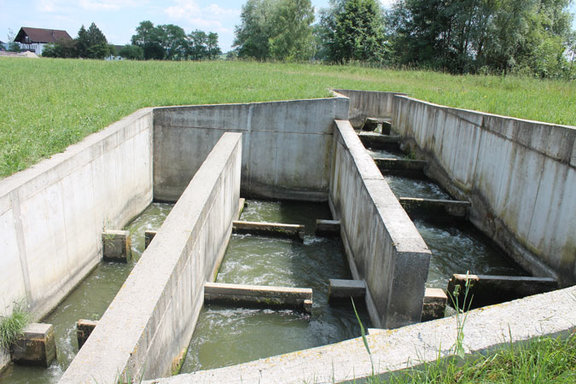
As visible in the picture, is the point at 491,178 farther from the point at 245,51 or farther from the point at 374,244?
the point at 245,51

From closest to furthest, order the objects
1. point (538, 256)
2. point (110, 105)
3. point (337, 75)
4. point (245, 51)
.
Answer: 1. point (538, 256)
2. point (110, 105)
3. point (337, 75)
4. point (245, 51)

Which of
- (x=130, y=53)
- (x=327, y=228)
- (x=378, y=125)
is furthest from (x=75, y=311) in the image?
(x=130, y=53)

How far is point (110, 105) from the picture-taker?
1109 centimetres

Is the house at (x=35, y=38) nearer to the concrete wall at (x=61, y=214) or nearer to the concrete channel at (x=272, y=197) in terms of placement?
the concrete channel at (x=272, y=197)

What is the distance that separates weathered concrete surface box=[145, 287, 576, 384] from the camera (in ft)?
8.39

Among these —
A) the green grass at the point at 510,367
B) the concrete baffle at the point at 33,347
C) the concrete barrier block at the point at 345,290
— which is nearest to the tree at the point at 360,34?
the concrete barrier block at the point at 345,290

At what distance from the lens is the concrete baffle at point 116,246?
8203mm

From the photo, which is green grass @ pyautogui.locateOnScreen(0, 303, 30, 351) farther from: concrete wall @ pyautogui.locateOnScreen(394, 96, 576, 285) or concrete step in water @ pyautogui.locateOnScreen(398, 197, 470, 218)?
concrete step in water @ pyautogui.locateOnScreen(398, 197, 470, 218)

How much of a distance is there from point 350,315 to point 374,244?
3.69ft

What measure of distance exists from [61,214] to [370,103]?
51.7 feet

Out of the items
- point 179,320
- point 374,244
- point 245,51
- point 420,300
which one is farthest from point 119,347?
point 245,51

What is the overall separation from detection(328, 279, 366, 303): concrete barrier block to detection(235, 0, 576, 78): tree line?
24.8 meters

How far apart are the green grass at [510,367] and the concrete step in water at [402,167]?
11.3m

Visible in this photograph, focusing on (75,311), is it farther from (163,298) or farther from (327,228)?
(327,228)
